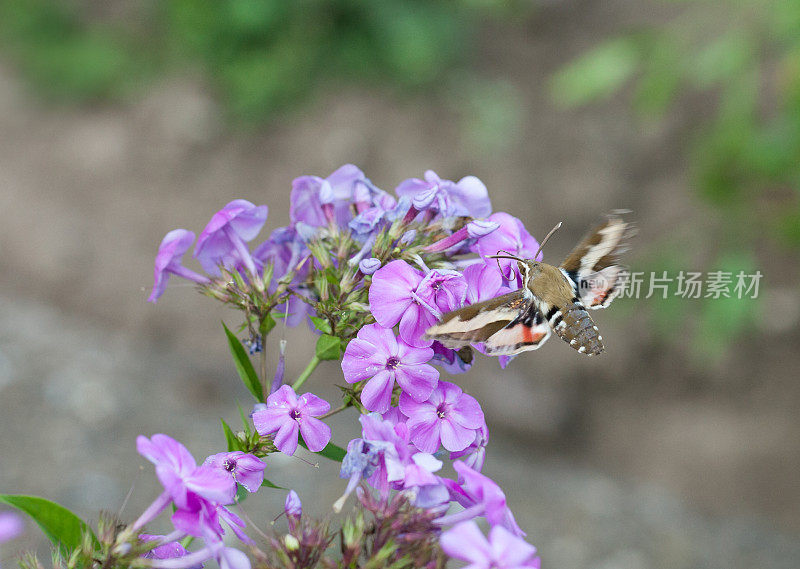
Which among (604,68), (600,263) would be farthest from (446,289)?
(604,68)

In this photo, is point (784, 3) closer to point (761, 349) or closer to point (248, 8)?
point (761, 349)

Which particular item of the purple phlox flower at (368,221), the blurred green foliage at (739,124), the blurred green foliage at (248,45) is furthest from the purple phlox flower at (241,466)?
the blurred green foliage at (248,45)

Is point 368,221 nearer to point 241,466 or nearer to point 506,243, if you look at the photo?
point 506,243

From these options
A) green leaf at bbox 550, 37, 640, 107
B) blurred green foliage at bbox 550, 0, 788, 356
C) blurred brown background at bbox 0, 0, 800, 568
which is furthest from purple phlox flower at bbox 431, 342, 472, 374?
green leaf at bbox 550, 37, 640, 107

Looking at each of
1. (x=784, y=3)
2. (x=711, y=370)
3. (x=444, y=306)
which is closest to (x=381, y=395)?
(x=444, y=306)

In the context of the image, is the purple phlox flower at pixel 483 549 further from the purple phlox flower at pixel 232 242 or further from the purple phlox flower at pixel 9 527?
the purple phlox flower at pixel 232 242

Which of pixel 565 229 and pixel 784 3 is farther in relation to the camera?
pixel 565 229

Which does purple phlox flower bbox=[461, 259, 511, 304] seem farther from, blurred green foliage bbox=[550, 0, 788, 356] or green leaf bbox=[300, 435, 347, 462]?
blurred green foliage bbox=[550, 0, 788, 356]
